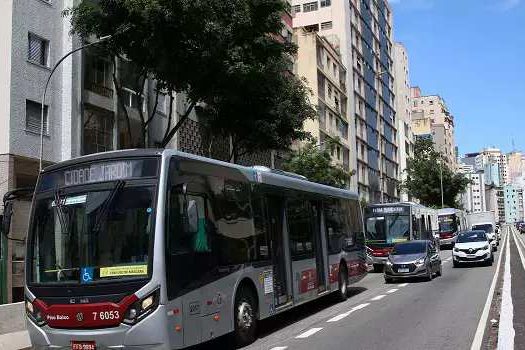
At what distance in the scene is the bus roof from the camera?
9.28 meters

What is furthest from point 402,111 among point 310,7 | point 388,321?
point 388,321

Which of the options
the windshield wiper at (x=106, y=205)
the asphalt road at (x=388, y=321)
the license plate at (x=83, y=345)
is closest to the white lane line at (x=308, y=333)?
the asphalt road at (x=388, y=321)

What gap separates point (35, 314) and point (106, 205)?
1938 mm

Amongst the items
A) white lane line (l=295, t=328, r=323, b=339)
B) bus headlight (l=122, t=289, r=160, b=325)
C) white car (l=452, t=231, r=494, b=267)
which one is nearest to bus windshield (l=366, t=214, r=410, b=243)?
white car (l=452, t=231, r=494, b=267)

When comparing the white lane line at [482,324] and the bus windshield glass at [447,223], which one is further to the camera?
the bus windshield glass at [447,223]

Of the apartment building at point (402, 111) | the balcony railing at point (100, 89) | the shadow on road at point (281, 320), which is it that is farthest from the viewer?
the apartment building at point (402, 111)

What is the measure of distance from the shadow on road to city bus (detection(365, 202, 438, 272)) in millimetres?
10653

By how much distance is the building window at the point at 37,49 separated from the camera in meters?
23.5

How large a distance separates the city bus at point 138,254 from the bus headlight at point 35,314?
15 mm

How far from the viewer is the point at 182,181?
370 inches

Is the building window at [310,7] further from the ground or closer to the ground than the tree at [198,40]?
further from the ground

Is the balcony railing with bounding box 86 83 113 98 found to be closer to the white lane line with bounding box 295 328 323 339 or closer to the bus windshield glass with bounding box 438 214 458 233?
the white lane line with bounding box 295 328 323 339

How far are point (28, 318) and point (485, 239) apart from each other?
23836mm

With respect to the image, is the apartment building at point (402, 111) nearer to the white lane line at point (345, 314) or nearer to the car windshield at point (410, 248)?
the car windshield at point (410, 248)
